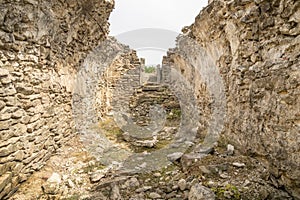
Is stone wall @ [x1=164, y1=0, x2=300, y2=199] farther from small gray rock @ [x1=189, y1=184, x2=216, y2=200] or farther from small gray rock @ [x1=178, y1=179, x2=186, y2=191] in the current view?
small gray rock @ [x1=178, y1=179, x2=186, y2=191]

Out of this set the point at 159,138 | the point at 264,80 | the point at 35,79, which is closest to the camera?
the point at 264,80

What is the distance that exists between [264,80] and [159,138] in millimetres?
3261

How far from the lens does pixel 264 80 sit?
2.14m

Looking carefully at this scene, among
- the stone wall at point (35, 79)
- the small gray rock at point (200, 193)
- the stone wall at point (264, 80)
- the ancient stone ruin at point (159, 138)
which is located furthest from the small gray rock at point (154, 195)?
the stone wall at point (35, 79)

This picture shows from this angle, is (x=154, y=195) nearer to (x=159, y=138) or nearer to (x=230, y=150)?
(x=230, y=150)

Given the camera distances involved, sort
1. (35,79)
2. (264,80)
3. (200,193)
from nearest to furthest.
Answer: (200,193)
(264,80)
(35,79)

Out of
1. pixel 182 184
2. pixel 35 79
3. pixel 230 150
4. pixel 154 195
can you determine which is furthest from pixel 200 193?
pixel 35 79

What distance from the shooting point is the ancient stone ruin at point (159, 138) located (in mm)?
1893

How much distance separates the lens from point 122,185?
2.46 meters

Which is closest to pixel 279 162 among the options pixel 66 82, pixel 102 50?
pixel 66 82

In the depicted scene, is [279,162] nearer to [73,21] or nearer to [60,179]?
[60,179]

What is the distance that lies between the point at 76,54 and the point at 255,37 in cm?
350

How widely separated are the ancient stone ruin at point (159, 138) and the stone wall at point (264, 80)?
0.01 m

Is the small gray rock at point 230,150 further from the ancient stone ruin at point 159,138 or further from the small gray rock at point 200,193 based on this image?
the small gray rock at point 200,193
